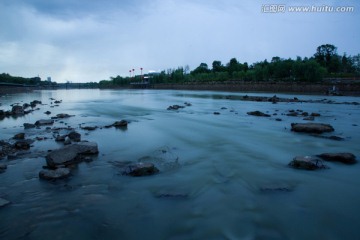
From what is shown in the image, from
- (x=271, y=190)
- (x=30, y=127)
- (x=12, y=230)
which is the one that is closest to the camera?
(x=12, y=230)

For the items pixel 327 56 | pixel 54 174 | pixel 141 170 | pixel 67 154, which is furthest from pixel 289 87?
pixel 54 174

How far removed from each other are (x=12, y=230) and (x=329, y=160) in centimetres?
1229

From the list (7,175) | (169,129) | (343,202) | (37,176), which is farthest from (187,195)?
(169,129)

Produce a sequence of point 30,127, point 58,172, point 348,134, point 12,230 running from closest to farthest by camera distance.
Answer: point 12,230
point 58,172
point 348,134
point 30,127

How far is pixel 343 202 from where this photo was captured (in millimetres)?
8406

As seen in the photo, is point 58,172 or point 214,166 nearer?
point 58,172

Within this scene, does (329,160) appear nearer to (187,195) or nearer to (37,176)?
(187,195)

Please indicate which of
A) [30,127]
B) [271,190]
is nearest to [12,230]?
[271,190]

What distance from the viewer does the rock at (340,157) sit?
39.9 ft

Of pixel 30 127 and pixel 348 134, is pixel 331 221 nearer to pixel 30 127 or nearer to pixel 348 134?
pixel 348 134

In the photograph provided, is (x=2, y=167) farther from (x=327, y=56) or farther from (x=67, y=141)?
(x=327, y=56)

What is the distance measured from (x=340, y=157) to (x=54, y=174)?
12.1 meters

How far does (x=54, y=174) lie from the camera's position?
10.0 m

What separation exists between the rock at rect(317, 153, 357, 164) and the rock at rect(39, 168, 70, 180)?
36.7 feet
